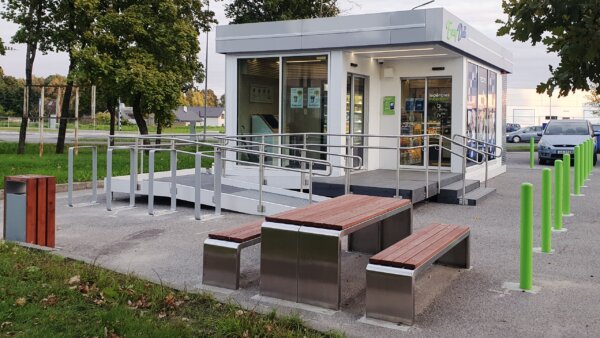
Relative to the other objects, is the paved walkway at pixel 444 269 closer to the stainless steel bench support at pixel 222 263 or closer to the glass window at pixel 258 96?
the stainless steel bench support at pixel 222 263

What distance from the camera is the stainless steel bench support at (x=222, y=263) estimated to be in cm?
591

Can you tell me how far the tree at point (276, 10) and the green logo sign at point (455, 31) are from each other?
64.4ft

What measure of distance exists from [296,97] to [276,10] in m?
21.0

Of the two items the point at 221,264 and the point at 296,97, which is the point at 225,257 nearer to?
the point at 221,264

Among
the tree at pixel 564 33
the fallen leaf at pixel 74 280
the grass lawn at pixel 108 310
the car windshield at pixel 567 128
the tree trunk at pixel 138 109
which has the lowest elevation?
the grass lawn at pixel 108 310

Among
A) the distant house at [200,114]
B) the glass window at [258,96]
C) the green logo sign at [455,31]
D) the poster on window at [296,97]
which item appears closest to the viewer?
the green logo sign at [455,31]

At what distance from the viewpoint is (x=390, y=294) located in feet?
16.4

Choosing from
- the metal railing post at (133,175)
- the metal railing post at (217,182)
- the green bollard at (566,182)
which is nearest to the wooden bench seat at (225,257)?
the metal railing post at (217,182)

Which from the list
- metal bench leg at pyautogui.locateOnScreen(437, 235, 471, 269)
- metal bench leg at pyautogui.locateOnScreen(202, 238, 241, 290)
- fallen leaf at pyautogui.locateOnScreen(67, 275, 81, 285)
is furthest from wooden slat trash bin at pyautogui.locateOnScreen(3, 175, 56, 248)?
metal bench leg at pyautogui.locateOnScreen(437, 235, 471, 269)

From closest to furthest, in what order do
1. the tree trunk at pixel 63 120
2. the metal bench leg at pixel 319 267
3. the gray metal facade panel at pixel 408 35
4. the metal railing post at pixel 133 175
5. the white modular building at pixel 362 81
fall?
the metal bench leg at pixel 319 267 < the metal railing post at pixel 133 175 < the gray metal facade panel at pixel 408 35 < the white modular building at pixel 362 81 < the tree trunk at pixel 63 120

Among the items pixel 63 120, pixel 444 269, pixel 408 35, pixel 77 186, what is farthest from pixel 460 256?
pixel 63 120

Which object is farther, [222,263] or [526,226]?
[222,263]

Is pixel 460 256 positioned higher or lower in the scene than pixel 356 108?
lower

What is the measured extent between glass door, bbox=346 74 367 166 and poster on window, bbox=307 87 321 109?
0.74 m
